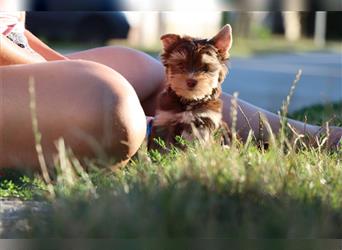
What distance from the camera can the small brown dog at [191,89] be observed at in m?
3.45

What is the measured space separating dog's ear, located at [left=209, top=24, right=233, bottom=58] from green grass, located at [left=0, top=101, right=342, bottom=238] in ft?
2.41

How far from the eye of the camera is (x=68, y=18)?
1270 centimetres

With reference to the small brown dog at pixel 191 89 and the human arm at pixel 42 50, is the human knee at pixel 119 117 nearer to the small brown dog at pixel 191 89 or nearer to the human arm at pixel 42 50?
the small brown dog at pixel 191 89

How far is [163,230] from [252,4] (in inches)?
37.1

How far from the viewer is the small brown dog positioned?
3.45m

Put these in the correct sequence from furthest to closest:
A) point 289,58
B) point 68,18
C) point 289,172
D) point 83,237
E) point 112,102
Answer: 1. point 289,58
2. point 68,18
3. point 112,102
4. point 289,172
5. point 83,237

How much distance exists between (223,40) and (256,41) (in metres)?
13.2

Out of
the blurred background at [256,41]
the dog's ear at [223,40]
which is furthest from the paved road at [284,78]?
the dog's ear at [223,40]

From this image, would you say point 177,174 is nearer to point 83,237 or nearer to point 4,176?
point 83,237

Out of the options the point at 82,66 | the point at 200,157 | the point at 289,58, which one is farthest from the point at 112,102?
the point at 289,58

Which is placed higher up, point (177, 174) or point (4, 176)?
point (177, 174)

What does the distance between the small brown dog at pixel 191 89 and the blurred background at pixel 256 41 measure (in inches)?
97.4

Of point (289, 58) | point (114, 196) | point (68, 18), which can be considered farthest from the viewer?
point (289, 58)

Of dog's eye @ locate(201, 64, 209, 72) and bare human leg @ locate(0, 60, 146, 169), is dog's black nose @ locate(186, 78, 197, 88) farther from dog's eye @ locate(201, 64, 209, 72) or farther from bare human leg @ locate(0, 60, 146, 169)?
bare human leg @ locate(0, 60, 146, 169)
